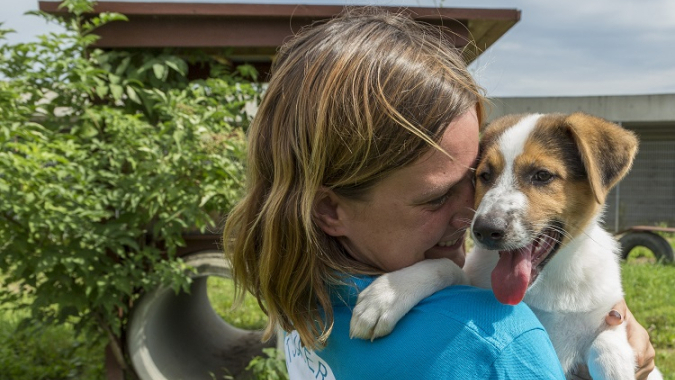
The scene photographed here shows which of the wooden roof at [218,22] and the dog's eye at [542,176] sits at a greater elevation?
the dog's eye at [542,176]

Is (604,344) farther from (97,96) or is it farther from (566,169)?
(97,96)

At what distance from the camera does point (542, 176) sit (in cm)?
238

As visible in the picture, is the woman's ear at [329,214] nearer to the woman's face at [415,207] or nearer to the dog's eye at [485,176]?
the woman's face at [415,207]

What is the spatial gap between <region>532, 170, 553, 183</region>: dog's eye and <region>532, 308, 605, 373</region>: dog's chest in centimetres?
46

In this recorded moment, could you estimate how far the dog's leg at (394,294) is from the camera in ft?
5.26

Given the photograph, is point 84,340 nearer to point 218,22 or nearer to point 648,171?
point 218,22

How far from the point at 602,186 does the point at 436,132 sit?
101cm

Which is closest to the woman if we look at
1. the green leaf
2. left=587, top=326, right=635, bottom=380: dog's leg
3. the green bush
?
left=587, top=326, right=635, bottom=380: dog's leg

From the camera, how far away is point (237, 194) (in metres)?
4.81

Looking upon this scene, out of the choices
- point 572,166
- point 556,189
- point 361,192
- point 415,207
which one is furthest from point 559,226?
point 361,192

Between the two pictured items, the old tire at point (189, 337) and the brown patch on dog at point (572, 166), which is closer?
the brown patch on dog at point (572, 166)

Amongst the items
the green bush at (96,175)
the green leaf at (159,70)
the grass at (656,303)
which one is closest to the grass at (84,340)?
the grass at (656,303)

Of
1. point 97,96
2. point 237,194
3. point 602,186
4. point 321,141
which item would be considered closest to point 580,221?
point 602,186

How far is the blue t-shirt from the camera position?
1.40 metres
